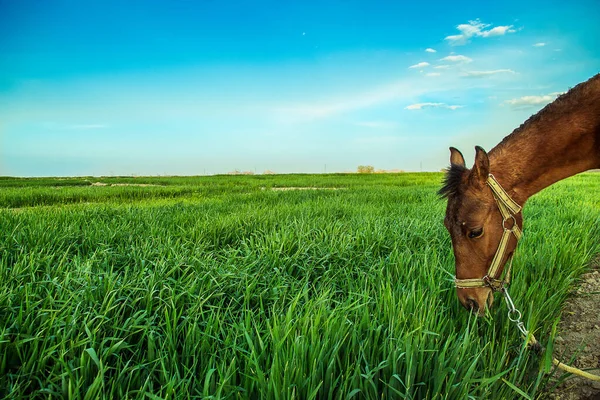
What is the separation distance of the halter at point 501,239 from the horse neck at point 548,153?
0.52ft

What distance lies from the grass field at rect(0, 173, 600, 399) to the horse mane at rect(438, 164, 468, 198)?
73 centimetres

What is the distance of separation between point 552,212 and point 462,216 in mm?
5766

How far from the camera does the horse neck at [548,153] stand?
2.55 meters

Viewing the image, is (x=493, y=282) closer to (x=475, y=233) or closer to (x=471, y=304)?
(x=471, y=304)

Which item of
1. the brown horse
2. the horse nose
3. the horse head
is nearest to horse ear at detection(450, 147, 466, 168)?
the brown horse

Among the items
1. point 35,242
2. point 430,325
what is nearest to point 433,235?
point 430,325

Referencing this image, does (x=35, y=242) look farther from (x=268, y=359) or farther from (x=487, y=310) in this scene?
(x=487, y=310)

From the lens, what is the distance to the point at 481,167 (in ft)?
7.85

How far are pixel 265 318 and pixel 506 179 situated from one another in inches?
81.0

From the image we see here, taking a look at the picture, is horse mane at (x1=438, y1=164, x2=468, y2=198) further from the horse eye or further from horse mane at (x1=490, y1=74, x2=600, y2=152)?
horse mane at (x1=490, y1=74, x2=600, y2=152)

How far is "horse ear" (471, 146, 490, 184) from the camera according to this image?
2.33m

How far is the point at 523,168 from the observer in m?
2.59

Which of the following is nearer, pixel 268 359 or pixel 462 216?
pixel 268 359

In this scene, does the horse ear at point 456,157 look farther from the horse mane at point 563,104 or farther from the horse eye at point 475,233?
the horse eye at point 475,233
